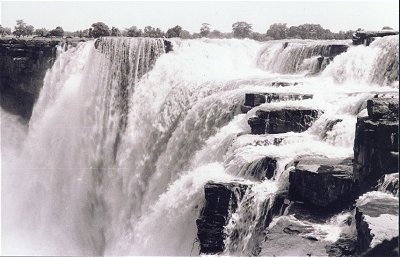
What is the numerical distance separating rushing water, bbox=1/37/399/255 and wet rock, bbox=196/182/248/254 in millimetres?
239

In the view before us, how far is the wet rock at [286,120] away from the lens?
15.2 meters

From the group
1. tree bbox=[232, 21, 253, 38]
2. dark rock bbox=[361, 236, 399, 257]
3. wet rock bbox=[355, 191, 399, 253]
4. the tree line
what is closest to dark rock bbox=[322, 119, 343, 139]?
wet rock bbox=[355, 191, 399, 253]

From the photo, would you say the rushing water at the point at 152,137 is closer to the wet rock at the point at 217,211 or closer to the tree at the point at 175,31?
the wet rock at the point at 217,211

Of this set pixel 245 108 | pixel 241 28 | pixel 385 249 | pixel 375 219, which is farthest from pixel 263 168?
pixel 241 28

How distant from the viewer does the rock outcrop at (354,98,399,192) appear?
1052 centimetres

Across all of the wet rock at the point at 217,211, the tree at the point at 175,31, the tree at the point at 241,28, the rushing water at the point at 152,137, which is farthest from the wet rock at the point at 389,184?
the tree at the point at 241,28

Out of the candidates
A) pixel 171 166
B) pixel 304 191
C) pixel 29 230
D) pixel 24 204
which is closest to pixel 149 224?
pixel 171 166

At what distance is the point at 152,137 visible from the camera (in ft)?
74.2

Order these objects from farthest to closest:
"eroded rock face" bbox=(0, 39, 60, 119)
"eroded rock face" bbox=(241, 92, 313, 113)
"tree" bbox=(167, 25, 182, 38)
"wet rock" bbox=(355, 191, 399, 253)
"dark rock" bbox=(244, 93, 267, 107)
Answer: "tree" bbox=(167, 25, 182, 38), "eroded rock face" bbox=(0, 39, 60, 119), "dark rock" bbox=(244, 93, 267, 107), "eroded rock face" bbox=(241, 92, 313, 113), "wet rock" bbox=(355, 191, 399, 253)

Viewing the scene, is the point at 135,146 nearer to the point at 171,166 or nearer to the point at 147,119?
the point at 147,119

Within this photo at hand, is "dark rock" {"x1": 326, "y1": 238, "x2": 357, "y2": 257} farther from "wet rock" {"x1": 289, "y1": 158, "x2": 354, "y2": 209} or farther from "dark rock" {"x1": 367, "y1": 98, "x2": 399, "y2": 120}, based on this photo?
"dark rock" {"x1": 367, "y1": 98, "x2": 399, "y2": 120}

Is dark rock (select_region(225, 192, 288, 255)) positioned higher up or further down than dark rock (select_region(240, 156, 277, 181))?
further down

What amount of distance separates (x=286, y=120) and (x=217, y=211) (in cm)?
395

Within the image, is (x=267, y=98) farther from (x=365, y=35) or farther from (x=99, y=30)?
(x=99, y=30)
